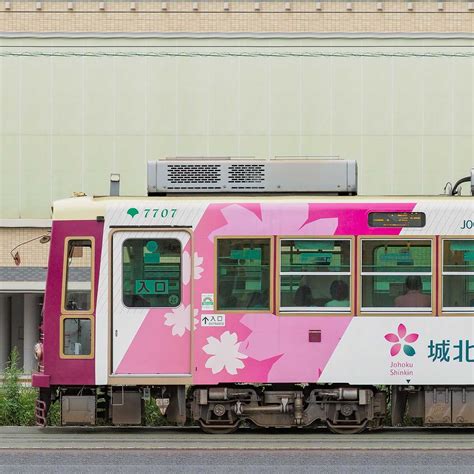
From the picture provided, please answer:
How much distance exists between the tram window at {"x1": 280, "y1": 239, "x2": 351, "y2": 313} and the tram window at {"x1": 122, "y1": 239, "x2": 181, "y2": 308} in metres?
1.33

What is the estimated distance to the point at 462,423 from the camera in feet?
53.3

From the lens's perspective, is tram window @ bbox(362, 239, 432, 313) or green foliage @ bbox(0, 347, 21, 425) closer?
tram window @ bbox(362, 239, 432, 313)

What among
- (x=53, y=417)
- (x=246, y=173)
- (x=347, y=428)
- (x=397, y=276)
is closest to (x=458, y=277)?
(x=397, y=276)

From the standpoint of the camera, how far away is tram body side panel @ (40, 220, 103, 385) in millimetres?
16109

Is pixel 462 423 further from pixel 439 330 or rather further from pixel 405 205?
pixel 405 205

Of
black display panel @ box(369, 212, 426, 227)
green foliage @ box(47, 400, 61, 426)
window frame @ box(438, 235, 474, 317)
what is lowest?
green foliage @ box(47, 400, 61, 426)

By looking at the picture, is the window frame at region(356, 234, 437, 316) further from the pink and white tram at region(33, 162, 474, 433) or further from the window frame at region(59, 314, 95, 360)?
the window frame at region(59, 314, 95, 360)

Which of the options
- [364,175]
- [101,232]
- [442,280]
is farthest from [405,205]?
[364,175]

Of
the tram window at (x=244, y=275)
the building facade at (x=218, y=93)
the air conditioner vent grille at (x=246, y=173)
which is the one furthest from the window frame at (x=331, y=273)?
the building facade at (x=218, y=93)

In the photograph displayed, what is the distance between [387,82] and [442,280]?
18.2 meters

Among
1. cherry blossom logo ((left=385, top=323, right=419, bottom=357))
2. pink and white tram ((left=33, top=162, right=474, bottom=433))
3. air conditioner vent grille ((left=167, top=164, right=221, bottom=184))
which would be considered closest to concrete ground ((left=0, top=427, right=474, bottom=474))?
pink and white tram ((left=33, top=162, right=474, bottom=433))

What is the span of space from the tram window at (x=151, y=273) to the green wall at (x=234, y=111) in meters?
17.3

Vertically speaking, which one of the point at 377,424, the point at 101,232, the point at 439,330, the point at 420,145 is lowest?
the point at 377,424

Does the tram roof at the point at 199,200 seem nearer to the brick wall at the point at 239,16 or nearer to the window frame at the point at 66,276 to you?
the window frame at the point at 66,276
